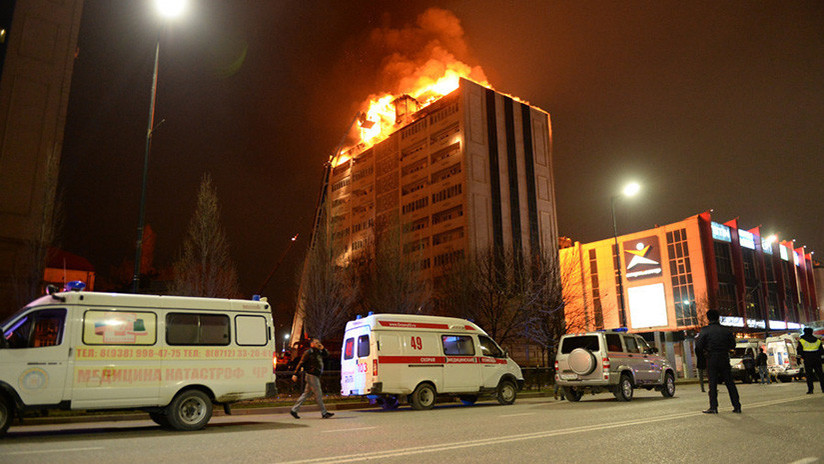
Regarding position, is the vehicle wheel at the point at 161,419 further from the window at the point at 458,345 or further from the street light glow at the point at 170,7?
the street light glow at the point at 170,7

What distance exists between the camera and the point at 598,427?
8.75 meters

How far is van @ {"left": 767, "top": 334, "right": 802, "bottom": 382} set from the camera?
29439 mm

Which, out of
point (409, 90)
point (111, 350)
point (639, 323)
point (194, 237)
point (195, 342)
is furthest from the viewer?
point (409, 90)

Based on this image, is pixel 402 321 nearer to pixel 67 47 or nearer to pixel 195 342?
pixel 195 342

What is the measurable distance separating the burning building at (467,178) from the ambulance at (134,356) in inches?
2441

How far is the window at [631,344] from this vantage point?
55.8ft

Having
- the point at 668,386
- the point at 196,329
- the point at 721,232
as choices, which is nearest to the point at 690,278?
the point at 721,232

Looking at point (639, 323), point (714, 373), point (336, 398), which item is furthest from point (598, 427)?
point (639, 323)

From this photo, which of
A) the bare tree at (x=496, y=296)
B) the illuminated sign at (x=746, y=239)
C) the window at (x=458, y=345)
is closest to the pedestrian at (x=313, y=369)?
the window at (x=458, y=345)

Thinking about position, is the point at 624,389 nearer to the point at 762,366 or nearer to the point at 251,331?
the point at 251,331

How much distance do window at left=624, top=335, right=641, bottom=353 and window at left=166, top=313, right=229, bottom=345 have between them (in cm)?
1157

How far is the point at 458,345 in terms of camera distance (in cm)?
1742

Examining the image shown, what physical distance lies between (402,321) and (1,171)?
2567cm

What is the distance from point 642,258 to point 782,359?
52.8 m
